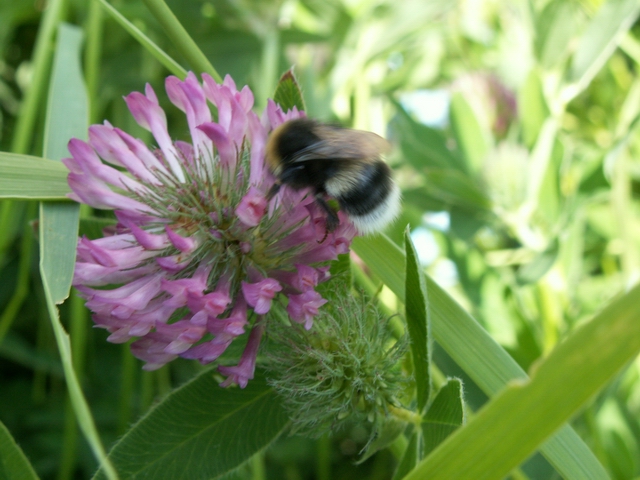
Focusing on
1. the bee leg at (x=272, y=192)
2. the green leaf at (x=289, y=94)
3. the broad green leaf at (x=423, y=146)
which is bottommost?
the broad green leaf at (x=423, y=146)

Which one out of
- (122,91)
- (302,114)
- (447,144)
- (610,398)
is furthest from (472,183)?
(122,91)

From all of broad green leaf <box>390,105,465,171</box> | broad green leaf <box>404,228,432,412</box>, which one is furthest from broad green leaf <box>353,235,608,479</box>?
broad green leaf <box>390,105,465,171</box>

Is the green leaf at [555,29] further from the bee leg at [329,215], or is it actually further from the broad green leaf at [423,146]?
the bee leg at [329,215]

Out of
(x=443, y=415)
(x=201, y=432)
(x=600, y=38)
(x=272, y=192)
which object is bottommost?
(x=201, y=432)

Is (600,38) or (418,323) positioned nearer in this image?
(418,323)

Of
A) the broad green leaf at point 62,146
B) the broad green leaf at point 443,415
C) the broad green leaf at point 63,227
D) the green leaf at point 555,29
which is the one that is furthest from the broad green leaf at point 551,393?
the green leaf at point 555,29

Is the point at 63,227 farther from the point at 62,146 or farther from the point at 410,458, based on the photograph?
the point at 410,458

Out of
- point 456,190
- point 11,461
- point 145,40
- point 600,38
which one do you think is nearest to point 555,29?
point 600,38
